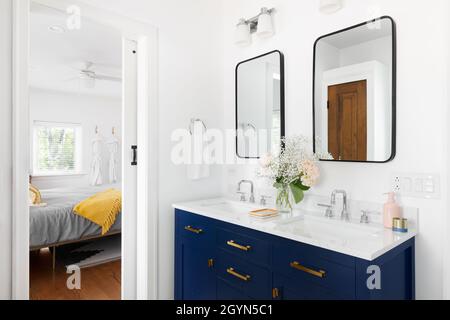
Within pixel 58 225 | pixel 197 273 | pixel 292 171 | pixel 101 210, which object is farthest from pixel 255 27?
pixel 58 225

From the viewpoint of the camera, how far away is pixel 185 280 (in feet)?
6.54

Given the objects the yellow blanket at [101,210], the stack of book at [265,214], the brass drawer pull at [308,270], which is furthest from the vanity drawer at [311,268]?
the yellow blanket at [101,210]

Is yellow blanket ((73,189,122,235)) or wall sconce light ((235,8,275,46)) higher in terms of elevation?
wall sconce light ((235,8,275,46))

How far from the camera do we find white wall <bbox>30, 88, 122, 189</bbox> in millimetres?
5258

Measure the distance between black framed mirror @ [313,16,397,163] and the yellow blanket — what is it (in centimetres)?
245

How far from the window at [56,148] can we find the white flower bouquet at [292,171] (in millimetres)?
4971

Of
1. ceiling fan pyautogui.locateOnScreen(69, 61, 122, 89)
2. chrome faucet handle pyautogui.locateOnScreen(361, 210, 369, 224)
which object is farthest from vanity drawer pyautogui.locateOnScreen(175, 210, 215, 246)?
ceiling fan pyautogui.locateOnScreen(69, 61, 122, 89)

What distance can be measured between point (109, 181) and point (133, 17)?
4.52 m

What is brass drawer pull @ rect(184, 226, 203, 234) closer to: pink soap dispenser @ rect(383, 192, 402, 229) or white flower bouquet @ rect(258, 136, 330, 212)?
white flower bouquet @ rect(258, 136, 330, 212)

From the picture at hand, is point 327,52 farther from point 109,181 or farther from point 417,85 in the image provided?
point 109,181

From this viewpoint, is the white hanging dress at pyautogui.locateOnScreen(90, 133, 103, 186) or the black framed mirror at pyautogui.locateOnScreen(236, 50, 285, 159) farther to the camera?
the white hanging dress at pyautogui.locateOnScreen(90, 133, 103, 186)

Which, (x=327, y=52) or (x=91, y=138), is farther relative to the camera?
(x=91, y=138)

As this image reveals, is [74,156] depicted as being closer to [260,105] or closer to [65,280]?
[65,280]
